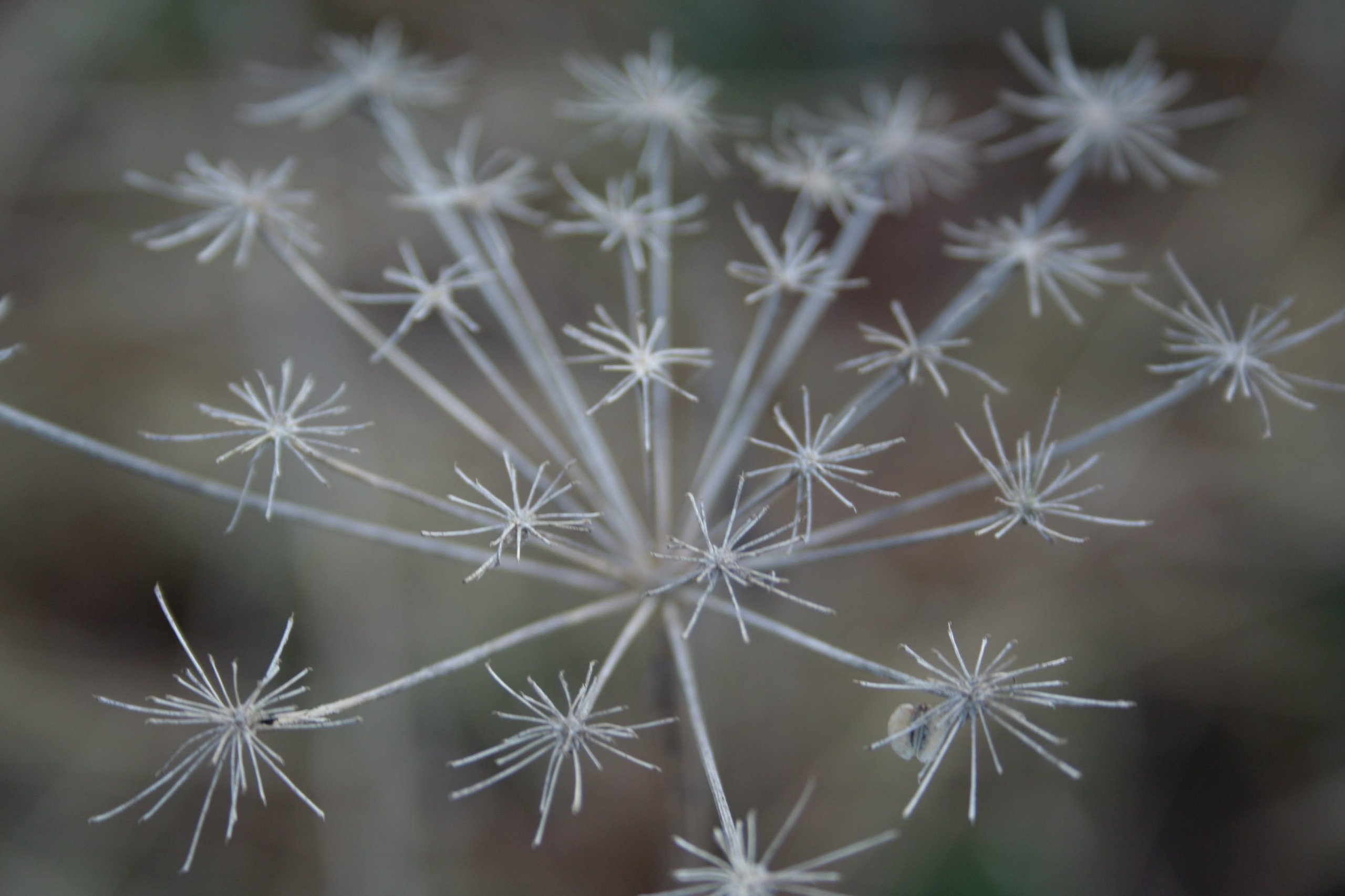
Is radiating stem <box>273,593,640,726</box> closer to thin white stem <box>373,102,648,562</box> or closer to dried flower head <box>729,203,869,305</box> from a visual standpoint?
thin white stem <box>373,102,648,562</box>

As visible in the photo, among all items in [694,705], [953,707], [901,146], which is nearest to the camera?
[953,707]

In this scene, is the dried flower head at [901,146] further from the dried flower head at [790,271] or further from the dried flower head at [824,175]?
the dried flower head at [790,271]

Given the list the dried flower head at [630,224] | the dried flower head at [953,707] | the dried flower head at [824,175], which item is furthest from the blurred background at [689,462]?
the dried flower head at [953,707]

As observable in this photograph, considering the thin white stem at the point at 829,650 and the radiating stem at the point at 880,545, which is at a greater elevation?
the radiating stem at the point at 880,545

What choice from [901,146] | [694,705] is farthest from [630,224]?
[694,705]

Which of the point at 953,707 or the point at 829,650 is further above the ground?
the point at 829,650

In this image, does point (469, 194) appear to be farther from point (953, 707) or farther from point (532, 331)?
point (953, 707)

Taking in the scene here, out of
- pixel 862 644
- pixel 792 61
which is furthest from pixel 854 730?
pixel 792 61
